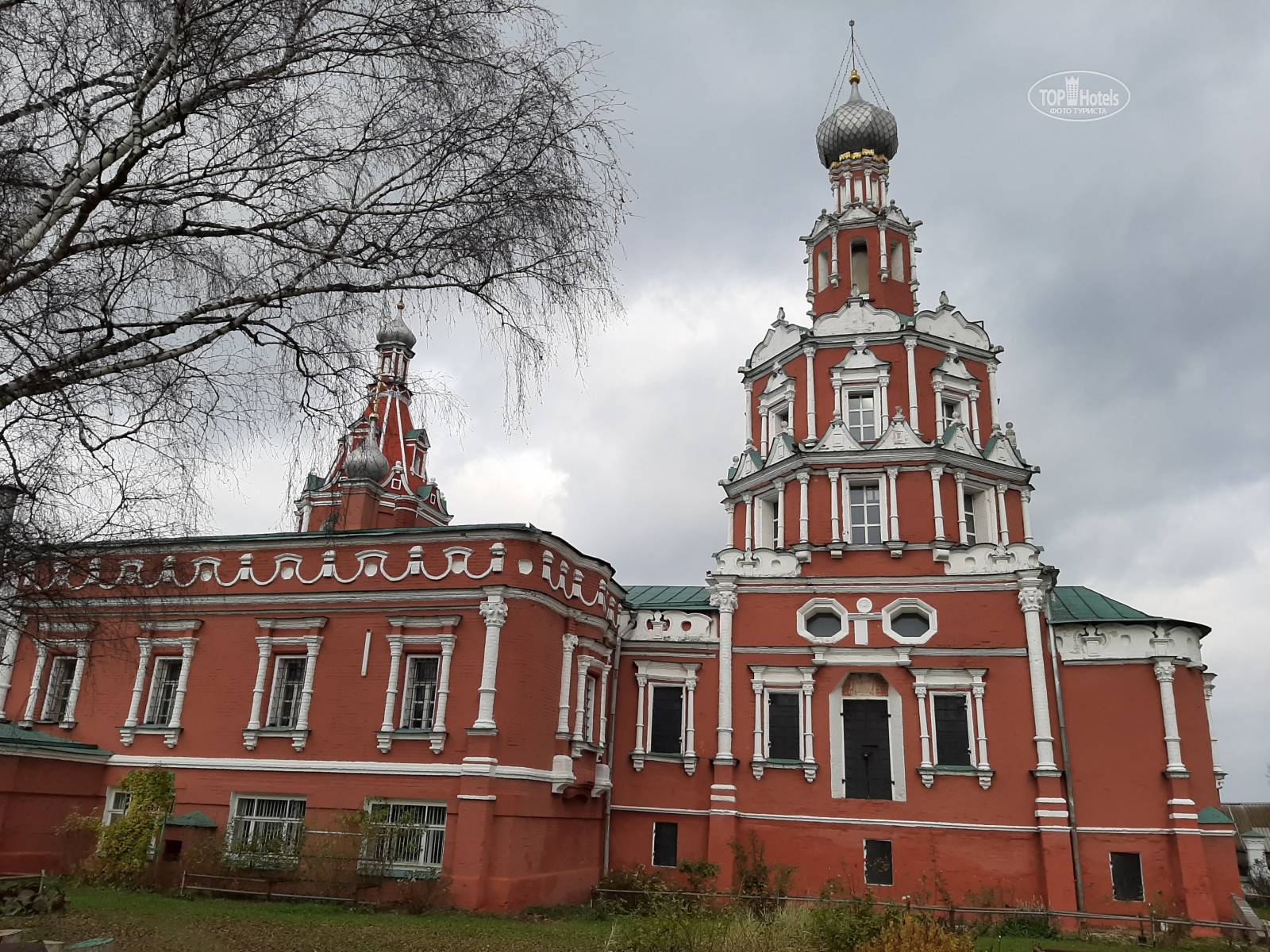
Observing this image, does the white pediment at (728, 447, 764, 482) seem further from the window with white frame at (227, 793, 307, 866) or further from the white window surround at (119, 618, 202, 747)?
the white window surround at (119, 618, 202, 747)

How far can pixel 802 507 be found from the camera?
2542 centimetres

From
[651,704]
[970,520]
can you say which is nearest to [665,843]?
[651,704]

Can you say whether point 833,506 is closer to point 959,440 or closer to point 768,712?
point 959,440

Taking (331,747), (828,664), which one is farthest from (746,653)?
(331,747)

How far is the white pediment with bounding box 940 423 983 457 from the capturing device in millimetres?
25594

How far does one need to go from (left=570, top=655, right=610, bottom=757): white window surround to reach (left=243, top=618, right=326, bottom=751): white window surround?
596cm

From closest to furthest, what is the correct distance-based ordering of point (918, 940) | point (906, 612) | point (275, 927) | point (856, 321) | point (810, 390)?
point (918, 940) < point (275, 927) < point (906, 612) < point (810, 390) < point (856, 321)

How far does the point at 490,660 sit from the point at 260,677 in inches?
225

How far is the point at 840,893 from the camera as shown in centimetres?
2166

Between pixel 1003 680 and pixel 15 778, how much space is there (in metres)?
22.1

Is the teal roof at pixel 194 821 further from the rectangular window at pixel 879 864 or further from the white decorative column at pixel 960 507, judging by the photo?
the white decorative column at pixel 960 507

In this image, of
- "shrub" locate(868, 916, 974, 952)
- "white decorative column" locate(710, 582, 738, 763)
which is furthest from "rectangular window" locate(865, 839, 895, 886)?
"shrub" locate(868, 916, 974, 952)

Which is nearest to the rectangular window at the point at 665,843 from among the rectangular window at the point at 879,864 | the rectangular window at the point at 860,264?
the rectangular window at the point at 879,864

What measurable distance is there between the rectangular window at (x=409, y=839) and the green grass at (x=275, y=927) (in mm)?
1244
